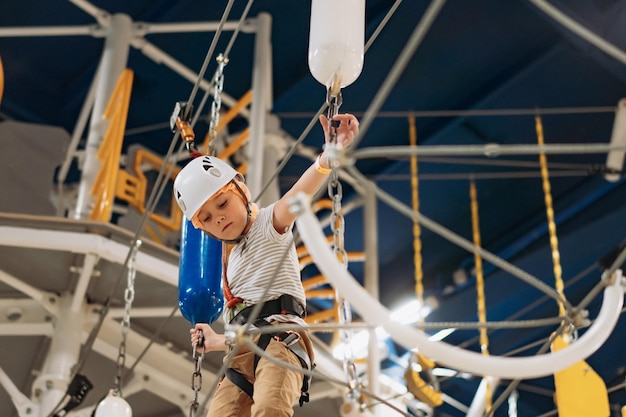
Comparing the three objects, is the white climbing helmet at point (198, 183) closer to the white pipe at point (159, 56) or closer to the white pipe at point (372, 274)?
the white pipe at point (372, 274)

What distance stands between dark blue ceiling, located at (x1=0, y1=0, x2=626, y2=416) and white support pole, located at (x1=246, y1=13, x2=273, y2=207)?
90 centimetres

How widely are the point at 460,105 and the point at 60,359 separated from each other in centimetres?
487

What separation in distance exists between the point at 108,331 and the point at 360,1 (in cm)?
449

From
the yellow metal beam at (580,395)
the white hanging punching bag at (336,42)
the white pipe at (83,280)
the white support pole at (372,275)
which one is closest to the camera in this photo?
the white hanging punching bag at (336,42)

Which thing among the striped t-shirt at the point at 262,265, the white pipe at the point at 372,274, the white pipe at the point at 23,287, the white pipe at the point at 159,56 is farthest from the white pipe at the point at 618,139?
the striped t-shirt at the point at 262,265

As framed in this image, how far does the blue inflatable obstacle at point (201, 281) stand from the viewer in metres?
4.12

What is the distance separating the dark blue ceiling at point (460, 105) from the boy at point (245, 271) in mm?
5326

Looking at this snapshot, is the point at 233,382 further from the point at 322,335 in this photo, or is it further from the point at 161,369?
the point at 322,335

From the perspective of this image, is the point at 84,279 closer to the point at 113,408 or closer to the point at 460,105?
the point at 113,408

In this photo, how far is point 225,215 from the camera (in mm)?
3568

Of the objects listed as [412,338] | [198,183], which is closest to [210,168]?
[198,183]

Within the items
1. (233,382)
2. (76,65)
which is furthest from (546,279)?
(233,382)

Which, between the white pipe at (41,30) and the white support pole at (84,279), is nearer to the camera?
the white support pole at (84,279)

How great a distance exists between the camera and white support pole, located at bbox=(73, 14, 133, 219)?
270 inches
